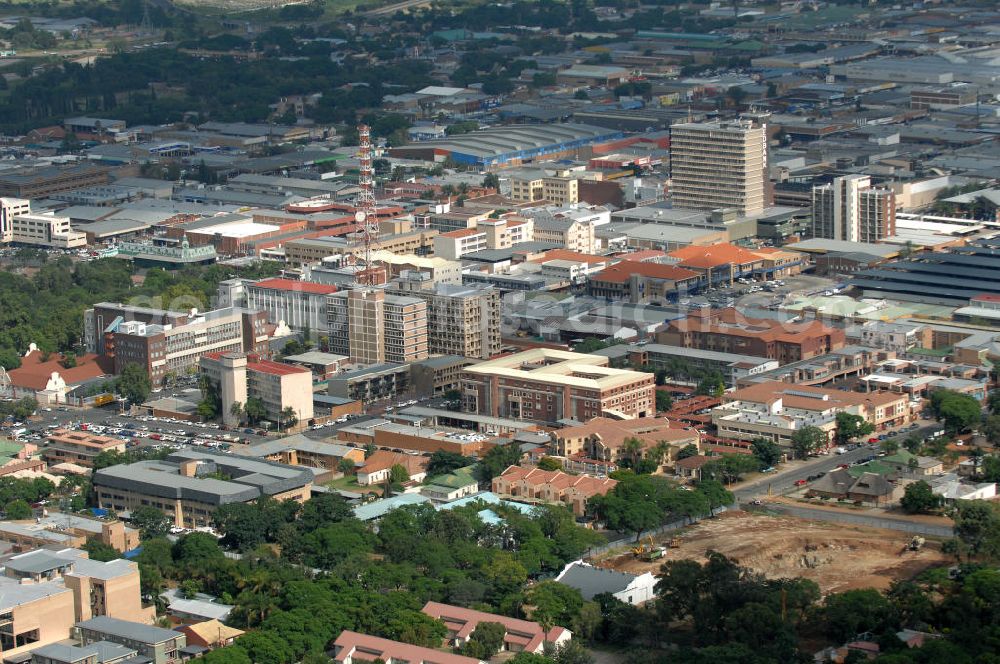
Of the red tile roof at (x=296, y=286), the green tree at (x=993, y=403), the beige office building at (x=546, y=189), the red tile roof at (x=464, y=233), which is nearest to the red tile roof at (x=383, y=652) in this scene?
the green tree at (x=993, y=403)

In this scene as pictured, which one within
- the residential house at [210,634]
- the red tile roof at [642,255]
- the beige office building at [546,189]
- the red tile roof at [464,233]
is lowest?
the residential house at [210,634]

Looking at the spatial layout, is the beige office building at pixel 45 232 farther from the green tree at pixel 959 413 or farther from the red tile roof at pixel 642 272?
the green tree at pixel 959 413

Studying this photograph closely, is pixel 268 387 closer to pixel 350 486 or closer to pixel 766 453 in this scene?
pixel 350 486

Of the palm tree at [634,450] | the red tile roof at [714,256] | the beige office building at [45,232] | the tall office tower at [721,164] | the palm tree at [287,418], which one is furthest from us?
the beige office building at [45,232]

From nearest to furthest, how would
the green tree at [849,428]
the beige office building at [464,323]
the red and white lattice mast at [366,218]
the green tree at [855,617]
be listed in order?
the green tree at [855,617], the green tree at [849,428], the beige office building at [464,323], the red and white lattice mast at [366,218]

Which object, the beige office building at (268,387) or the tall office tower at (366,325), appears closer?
the beige office building at (268,387)

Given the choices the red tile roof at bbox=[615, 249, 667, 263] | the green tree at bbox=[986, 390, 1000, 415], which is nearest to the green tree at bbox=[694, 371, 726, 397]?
the green tree at bbox=[986, 390, 1000, 415]

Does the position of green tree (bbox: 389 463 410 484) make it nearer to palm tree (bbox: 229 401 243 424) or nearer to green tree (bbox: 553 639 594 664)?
palm tree (bbox: 229 401 243 424)
